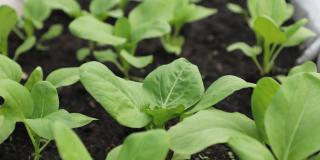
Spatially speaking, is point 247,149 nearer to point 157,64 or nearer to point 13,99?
point 13,99

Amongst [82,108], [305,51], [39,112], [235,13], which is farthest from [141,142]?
[235,13]

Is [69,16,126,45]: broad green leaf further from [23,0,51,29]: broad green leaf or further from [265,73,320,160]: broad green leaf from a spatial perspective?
[265,73,320,160]: broad green leaf

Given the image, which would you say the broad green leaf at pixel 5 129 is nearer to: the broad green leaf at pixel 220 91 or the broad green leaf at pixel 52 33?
the broad green leaf at pixel 220 91

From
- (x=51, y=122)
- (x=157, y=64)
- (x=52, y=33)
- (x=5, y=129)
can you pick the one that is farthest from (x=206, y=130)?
(x=52, y=33)

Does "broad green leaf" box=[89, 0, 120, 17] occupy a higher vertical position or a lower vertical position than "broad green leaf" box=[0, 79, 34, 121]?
lower

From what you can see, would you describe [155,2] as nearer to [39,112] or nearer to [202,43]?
[202,43]

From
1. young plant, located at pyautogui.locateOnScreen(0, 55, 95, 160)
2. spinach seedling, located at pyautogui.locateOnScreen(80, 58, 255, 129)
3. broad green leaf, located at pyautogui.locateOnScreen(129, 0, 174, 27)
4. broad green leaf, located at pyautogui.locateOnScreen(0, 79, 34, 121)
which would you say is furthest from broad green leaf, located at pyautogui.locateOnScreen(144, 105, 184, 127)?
broad green leaf, located at pyautogui.locateOnScreen(129, 0, 174, 27)

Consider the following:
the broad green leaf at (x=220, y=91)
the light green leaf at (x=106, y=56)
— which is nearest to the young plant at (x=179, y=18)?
the light green leaf at (x=106, y=56)
